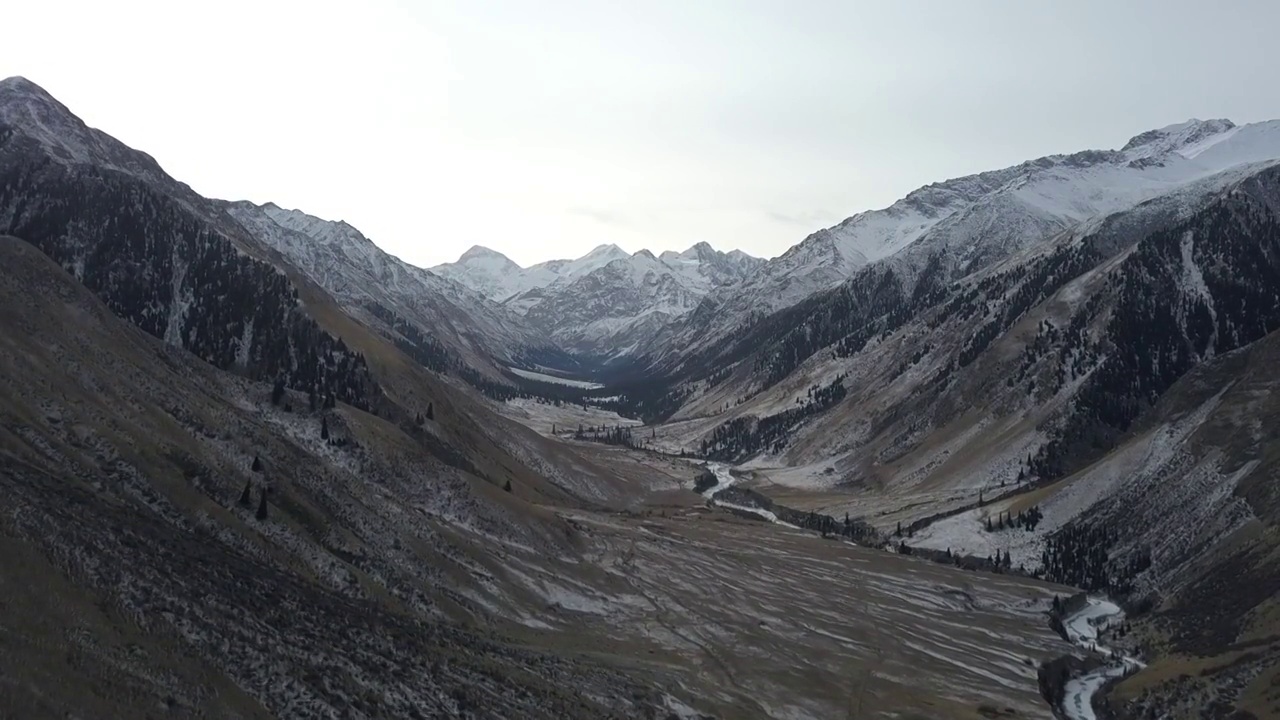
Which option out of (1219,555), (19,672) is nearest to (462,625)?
(19,672)

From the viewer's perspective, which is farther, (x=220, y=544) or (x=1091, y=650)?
(x=1091, y=650)

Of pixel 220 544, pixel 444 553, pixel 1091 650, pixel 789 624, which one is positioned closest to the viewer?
pixel 220 544

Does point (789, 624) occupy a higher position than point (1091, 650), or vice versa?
point (1091, 650)

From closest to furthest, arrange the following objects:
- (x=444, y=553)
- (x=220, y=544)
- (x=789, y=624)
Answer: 1. (x=220, y=544)
2. (x=444, y=553)
3. (x=789, y=624)

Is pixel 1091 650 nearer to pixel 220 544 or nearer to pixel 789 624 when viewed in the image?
pixel 789 624

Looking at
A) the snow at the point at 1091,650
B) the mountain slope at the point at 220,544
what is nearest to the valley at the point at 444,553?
the mountain slope at the point at 220,544

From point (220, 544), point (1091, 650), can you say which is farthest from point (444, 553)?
point (1091, 650)

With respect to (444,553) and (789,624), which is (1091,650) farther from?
(444,553)

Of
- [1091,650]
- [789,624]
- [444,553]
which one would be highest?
[444,553]

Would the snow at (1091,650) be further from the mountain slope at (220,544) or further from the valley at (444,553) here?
the mountain slope at (220,544)

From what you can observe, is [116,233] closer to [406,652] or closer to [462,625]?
[462,625]

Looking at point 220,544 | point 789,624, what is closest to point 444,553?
point 220,544
